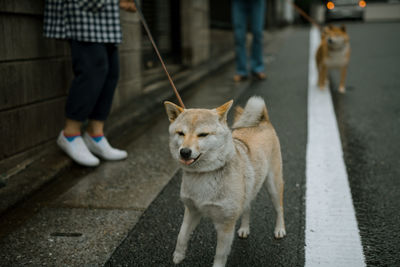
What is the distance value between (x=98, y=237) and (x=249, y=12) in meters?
6.13

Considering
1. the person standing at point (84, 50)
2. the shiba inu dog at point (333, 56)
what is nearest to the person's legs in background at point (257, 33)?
the shiba inu dog at point (333, 56)

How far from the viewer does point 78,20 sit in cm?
352

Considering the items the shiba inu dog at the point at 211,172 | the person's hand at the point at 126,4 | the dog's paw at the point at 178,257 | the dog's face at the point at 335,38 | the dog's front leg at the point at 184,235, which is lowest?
the dog's paw at the point at 178,257

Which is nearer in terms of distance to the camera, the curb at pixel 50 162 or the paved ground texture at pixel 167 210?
the paved ground texture at pixel 167 210

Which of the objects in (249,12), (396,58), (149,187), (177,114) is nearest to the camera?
(177,114)

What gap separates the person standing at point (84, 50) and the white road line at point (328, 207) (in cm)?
198

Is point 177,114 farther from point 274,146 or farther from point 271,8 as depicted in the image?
point 271,8

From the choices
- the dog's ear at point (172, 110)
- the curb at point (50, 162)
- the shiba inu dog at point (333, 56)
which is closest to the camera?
the dog's ear at point (172, 110)

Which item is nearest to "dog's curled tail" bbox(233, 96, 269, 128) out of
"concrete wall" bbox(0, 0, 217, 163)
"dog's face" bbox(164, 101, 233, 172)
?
"dog's face" bbox(164, 101, 233, 172)

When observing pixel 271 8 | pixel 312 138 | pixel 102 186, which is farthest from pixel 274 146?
pixel 271 8

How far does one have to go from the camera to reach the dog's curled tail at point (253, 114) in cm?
266

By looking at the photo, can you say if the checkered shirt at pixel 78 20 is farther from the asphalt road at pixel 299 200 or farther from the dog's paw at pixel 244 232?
the dog's paw at pixel 244 232

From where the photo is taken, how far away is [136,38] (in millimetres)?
5867

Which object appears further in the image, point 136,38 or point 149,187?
point 136,38
